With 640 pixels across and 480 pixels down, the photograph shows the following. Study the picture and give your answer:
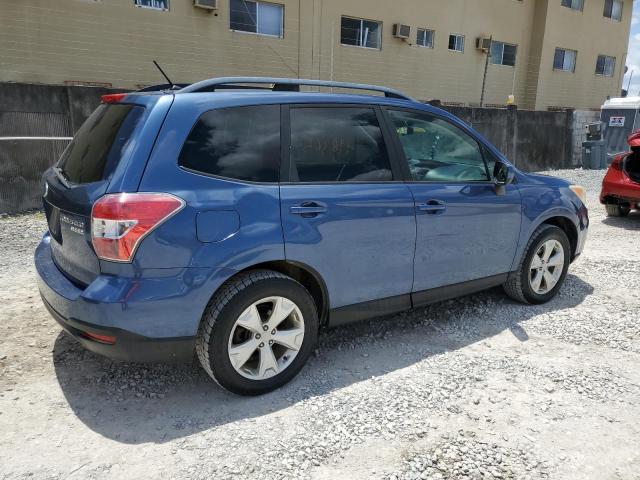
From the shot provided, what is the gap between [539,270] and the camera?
176 inches

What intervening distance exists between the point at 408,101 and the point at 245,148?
4.68ft

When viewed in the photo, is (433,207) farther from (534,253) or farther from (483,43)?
(483,43)

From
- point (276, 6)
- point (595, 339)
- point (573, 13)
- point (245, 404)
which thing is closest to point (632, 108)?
point (573, 13)

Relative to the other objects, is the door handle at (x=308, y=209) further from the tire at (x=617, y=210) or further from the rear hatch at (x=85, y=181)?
the tire at (x=617, y=210)

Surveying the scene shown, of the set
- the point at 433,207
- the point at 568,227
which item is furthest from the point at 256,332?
the point at 568,227

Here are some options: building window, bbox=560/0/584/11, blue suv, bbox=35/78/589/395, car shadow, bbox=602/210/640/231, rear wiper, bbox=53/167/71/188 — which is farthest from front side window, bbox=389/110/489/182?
building window, bbox=560/0/584/11

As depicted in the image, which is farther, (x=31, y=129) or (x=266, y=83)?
(x=31, y=129)

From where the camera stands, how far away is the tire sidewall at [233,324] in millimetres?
2801

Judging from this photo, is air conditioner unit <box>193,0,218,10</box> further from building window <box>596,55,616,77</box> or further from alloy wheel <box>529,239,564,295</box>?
building window <box>596,55,616,77</box>

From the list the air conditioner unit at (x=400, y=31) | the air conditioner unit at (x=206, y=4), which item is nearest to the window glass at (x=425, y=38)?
the air conditioner unit at (x=400, y=31)

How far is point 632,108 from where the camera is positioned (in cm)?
1501

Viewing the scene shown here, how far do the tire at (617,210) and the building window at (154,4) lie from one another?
10616 millimetres

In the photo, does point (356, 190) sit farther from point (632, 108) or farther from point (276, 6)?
point (632, 108)

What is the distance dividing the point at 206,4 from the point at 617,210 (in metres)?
10.2
